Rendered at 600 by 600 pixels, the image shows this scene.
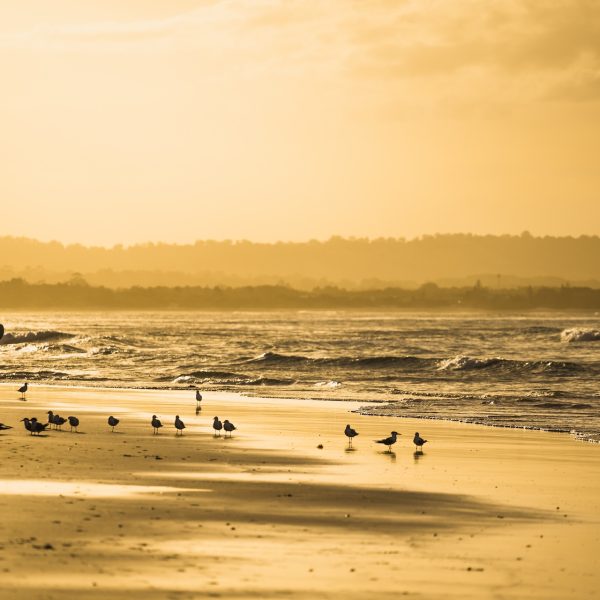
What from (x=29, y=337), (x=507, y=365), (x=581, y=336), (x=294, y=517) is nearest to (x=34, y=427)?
(x=294, y=517)

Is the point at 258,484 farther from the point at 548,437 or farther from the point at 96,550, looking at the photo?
the point at 548,437

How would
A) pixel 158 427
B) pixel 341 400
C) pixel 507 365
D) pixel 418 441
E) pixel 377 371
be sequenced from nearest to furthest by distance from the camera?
pixel 418 441
pixel 158 427
pixel 341 400
pixel 507 365
pixel 377 371

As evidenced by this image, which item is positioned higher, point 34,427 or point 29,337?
point 34,427

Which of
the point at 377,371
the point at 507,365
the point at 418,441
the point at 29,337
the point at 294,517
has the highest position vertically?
the point at 294,517

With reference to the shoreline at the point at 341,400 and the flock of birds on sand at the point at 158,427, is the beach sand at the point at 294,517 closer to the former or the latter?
the flock of birds on sand at the point at 158,427

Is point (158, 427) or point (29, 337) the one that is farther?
point (29, 337)

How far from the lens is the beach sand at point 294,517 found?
36.6 feet

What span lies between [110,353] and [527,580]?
66153 millimetres

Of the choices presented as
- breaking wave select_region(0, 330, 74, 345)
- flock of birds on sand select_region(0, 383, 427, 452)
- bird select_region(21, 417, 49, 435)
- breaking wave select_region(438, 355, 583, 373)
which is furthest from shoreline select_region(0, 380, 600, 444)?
breaking wave select_region(0, 330, 74, 345)

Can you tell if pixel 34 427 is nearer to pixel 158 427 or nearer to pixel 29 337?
pixel 158 427

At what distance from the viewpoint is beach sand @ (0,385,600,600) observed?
11.2 metres

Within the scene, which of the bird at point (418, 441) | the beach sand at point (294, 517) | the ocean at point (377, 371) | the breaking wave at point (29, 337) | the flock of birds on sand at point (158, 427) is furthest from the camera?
the breaking wave at point (29, 337)

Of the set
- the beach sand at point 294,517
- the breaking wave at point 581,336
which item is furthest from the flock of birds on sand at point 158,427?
the breaking wave at point 581,336

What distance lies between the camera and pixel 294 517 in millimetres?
14773
